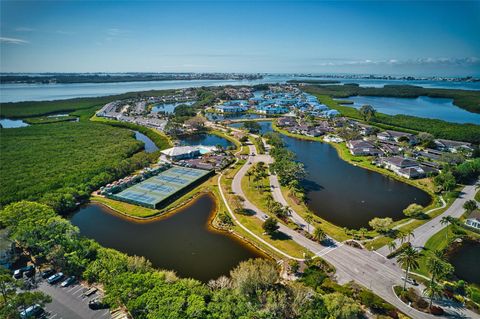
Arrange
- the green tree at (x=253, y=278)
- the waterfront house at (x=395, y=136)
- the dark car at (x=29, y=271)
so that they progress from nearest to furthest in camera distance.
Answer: the green tree at (x=253, y=278)
the dark car at (x=29, y=271)
the waterfront house at (x=395, y=136)

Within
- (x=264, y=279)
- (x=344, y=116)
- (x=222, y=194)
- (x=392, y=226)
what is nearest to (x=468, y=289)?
(x=392, y=226)

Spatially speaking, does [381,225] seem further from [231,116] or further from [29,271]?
[231,116]

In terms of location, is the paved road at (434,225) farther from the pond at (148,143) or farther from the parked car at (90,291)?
the pond at (148,143)

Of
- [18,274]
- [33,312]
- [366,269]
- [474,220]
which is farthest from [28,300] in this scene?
[474,220]

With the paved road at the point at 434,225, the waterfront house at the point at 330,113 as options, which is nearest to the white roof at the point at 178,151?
the paved road at the point at 434,225

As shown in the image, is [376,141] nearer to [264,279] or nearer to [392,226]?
[392,226]
